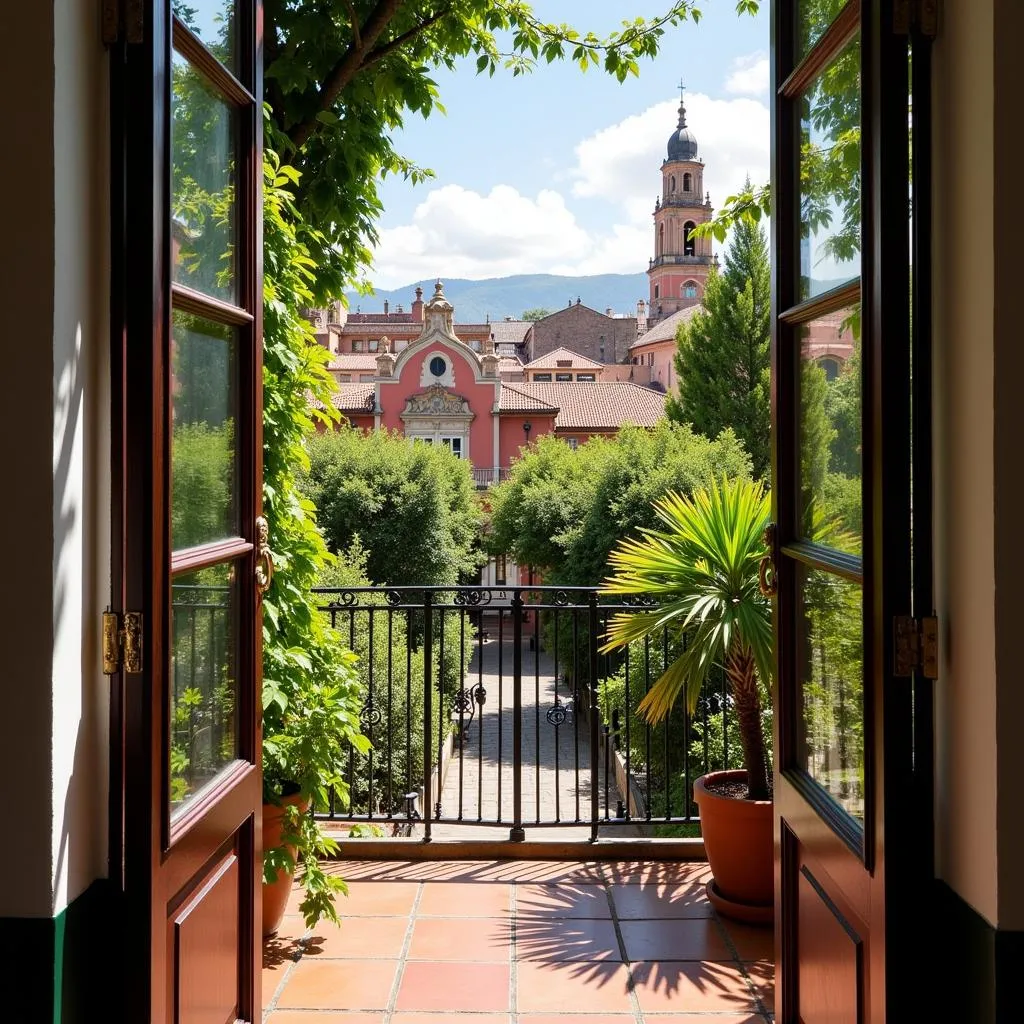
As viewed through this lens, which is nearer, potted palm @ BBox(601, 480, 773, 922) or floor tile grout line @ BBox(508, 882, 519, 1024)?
floor tile grout line @ BBox(508, 882, 519, 1024)

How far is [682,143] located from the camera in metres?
60.5

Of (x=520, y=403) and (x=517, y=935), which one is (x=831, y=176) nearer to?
(x=517, y=935)

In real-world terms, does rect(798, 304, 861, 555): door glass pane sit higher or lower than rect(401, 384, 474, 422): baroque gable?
lower

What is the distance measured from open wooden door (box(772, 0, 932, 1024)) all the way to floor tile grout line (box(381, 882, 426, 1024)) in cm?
115

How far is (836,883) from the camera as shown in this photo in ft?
6.41

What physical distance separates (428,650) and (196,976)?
7.48 feet

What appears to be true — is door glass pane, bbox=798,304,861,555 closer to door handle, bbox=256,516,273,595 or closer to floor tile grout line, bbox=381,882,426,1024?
door handle, bbox=256,516,273,595
